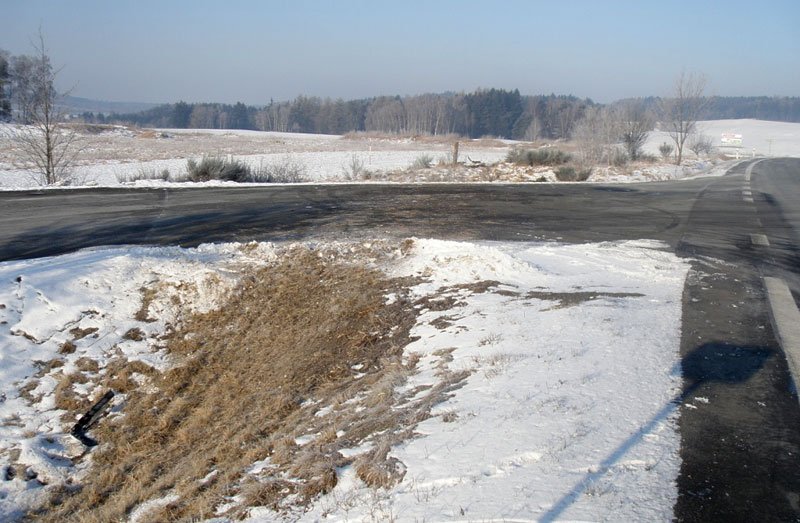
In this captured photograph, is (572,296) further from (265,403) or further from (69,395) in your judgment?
(69,395)

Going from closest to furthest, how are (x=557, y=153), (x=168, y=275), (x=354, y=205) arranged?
1. (x=168, y=275)
2. (x=354, y=205)
3. (x=557, y=153)

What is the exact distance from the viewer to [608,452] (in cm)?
376

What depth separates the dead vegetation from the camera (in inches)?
165

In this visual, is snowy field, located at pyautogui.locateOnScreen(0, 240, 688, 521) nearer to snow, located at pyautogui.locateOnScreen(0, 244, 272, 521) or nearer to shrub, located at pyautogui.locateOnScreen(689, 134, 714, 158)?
snow, located at pyautogui.locateOnScreen(0, 244, 272, 521)

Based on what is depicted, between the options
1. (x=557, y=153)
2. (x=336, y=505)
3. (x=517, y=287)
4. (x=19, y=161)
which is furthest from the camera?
(x=19, y=161)

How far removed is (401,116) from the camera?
Result: 14138 cm

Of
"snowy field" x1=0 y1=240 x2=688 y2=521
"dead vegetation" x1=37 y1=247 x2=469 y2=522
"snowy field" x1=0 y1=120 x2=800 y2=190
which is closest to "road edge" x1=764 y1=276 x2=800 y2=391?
"snowy field" x1=0 y1=240 x2=688 y2=521

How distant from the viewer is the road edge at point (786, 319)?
17.6ft

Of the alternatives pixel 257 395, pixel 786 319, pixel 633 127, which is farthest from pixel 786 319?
pixel 633 127

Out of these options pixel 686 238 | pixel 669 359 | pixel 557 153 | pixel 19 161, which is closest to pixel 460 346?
pixel 669 359

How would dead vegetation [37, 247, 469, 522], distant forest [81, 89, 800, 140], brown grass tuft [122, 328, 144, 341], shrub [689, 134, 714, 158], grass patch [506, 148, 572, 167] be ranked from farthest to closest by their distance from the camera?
1. distant forest [81, 89, 800, 140]
2. shrub [689, 134, 714, 158]
3. grass patch [506, 148, 572, 167]
4. brown grass tuft [122, 328, 144, 341]
5. dead vegetation [37, 247, 469, 522]

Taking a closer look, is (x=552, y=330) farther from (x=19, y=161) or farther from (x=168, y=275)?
(x=19, y=161)

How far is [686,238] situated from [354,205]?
24.6 feet

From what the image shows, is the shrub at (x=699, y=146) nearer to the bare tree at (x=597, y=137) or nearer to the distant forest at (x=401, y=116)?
the bare tree at (x=597, y=137)
